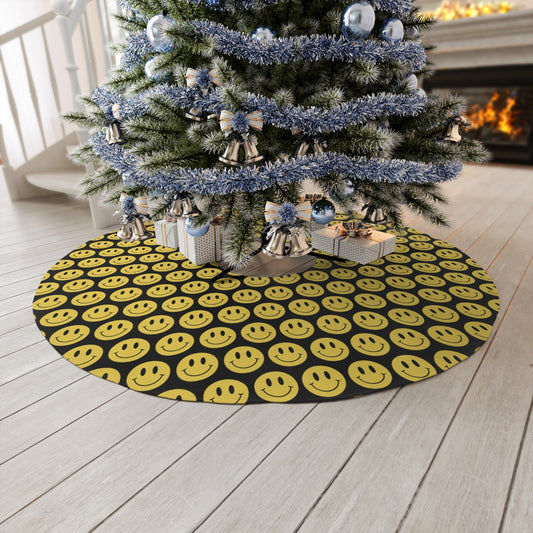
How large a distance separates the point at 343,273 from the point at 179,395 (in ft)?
2.47

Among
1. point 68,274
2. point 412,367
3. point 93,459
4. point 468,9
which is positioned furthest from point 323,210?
point 468,9

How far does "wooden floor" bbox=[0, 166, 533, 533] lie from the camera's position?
554mm

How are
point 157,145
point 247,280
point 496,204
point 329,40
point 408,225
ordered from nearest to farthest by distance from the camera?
1. point 329,40
2. point 157,145
3. point 247,280
4. point 408,225
5. point 496,204

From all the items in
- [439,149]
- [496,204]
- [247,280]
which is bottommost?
[496,204]

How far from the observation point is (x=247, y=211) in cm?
95

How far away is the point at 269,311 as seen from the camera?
1.07 m

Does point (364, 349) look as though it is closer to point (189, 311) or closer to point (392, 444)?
point (392, 444)

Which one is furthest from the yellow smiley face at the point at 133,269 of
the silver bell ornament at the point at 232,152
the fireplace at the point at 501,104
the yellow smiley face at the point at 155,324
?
the fireplace at the point at 501,104

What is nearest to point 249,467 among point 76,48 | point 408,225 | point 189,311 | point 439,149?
point 189,311

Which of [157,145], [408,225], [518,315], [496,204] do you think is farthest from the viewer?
[496,204]

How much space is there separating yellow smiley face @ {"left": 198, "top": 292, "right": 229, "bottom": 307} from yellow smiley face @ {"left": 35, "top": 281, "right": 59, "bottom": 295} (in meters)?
0.50

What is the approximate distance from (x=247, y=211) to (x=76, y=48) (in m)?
3.07

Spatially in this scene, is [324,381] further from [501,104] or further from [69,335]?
[501,104]

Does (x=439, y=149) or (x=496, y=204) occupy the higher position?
(x=439, y=149)
